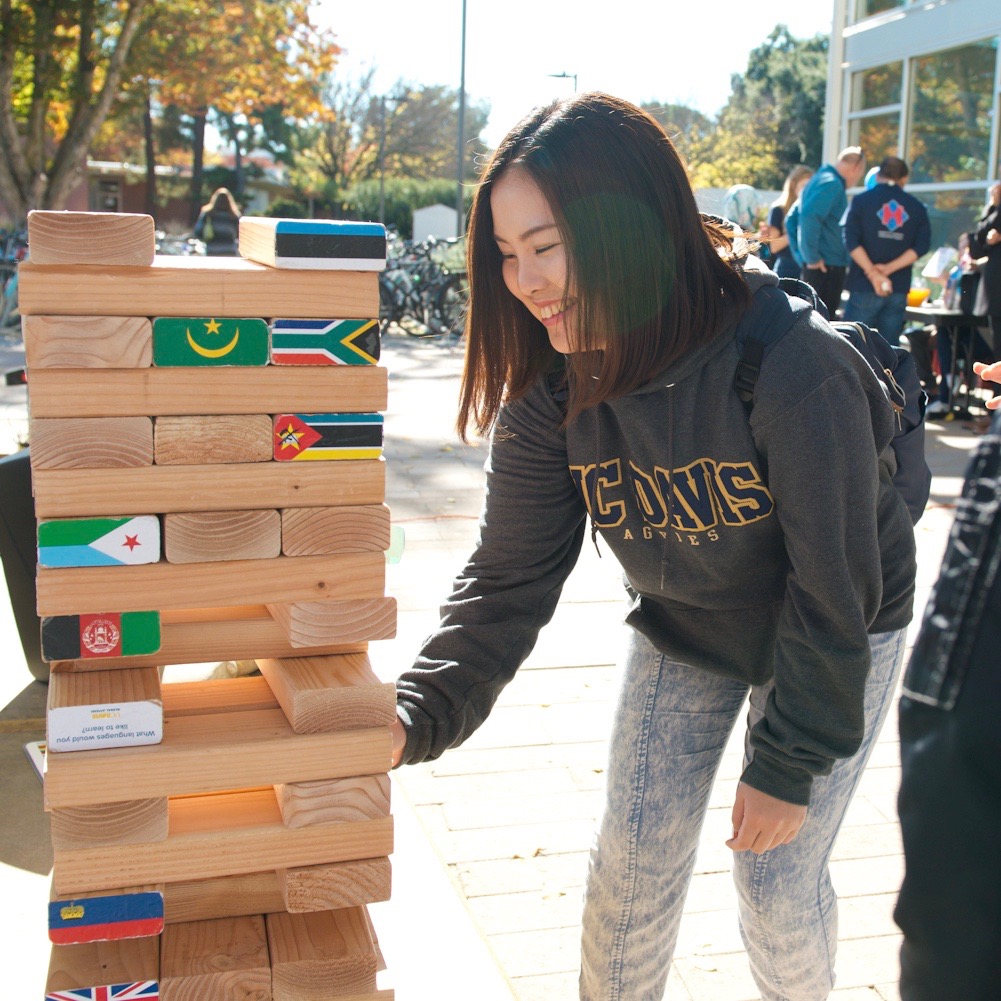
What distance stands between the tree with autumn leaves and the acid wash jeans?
11.8 meters

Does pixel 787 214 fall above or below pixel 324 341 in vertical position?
above

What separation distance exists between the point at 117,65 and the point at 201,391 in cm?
1374

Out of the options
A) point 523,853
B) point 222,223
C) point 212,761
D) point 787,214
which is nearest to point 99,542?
point 212,761

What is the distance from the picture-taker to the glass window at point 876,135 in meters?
15.5

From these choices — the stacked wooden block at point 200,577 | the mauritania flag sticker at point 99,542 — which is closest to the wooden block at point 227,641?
the stacked wooden block at point 200,577

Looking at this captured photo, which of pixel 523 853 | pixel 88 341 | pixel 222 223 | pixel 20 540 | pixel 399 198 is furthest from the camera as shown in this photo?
pixel 399 198

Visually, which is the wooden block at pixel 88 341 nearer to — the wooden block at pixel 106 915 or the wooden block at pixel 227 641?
the wooden block at pixel 227 641

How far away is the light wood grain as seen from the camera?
6.00ft

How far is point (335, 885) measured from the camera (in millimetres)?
1911

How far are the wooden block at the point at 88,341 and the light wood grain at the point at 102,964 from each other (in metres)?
0.88

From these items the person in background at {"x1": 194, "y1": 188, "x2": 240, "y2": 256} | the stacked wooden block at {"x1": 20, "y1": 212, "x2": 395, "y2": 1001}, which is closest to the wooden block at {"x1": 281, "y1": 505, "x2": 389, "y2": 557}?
the stacked wooden block at {"x1": 20, "y1": 212, "x2": 395, "y2": 1001}

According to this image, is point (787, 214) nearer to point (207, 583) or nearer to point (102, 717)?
point (207, 583)

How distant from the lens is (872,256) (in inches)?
395

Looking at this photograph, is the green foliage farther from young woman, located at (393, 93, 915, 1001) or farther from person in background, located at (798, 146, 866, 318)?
young woman, located at (393, 93, 915, 1001)
